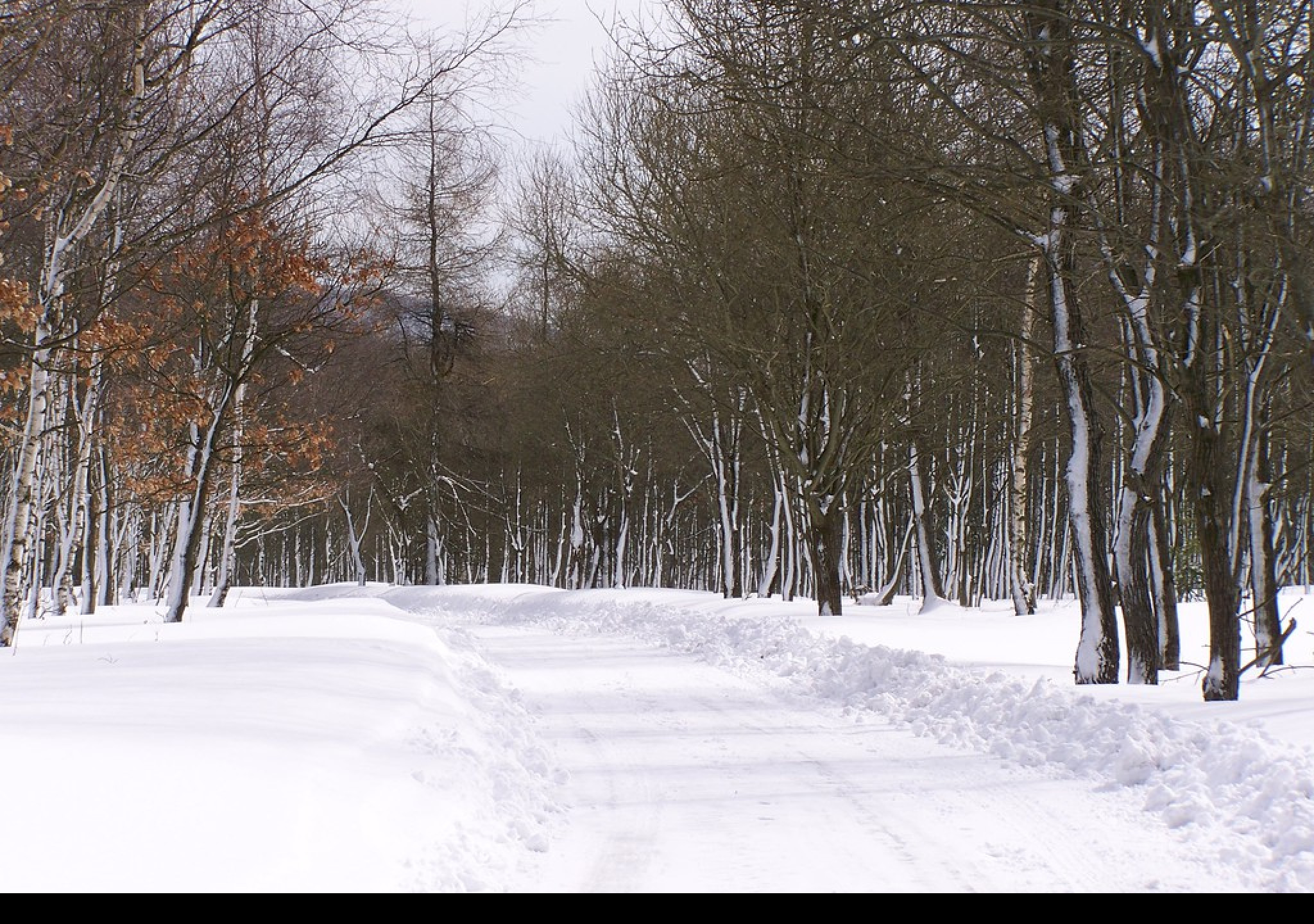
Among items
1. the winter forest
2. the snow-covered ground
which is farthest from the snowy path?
the winter forest

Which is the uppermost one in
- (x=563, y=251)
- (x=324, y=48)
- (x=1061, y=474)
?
(x=563, y=251)

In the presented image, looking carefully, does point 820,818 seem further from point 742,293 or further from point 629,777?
point 742,293

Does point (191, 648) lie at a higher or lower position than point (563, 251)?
lower

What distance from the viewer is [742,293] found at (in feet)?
75.1

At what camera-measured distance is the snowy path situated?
5074 mm

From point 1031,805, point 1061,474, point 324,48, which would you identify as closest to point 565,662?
point 324,48

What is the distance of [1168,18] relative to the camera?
386 inches

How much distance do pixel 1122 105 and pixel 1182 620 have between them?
12364 mm

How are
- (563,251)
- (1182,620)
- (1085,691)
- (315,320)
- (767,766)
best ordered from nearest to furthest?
(767,766) → (1085,691) → (315,320) → (1182,620) → (563,251)

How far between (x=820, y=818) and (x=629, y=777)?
1726 mm

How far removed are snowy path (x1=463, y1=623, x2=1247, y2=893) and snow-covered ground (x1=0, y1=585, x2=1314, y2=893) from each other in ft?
0.08

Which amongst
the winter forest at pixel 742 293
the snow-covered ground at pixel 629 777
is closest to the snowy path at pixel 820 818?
the snow-covered ground at pixel 629 777

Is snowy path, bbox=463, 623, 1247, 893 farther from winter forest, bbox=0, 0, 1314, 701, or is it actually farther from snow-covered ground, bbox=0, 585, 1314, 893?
winter forest, bbox=0, 0, 1314, 701

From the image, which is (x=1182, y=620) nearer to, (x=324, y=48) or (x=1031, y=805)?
(x=1031, y=805)
